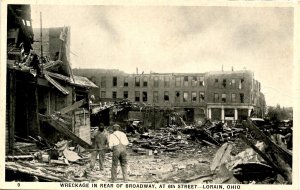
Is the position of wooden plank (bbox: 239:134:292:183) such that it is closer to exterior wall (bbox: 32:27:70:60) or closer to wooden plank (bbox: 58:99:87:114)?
wooden plank (bbox: 58:99:87:114)

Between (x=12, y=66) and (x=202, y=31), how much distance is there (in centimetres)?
284

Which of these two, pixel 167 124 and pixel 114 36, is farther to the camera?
pixel 167 124

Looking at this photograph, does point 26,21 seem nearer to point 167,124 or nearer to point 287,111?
point 167,124

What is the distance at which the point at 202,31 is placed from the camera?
20.5ft

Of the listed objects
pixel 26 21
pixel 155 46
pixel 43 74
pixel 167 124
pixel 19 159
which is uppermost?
pixel 26 21

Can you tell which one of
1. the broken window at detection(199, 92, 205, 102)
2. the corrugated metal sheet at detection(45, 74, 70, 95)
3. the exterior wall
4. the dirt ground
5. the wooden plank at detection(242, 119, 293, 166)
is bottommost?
the dirt ground

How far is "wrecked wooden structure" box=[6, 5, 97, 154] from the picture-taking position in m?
6.16

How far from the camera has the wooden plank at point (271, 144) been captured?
6180 mm

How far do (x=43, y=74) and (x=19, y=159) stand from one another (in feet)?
4.35

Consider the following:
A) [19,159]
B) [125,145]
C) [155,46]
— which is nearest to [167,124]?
[125,145]

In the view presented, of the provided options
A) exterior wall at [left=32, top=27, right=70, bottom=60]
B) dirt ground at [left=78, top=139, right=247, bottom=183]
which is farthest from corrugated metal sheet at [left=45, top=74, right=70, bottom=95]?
dirt ground at [left=78, top=139, right=247, bottom=183]

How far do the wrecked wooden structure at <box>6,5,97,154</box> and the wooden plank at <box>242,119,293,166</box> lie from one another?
2483mm

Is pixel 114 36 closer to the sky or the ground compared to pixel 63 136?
closer to the sky

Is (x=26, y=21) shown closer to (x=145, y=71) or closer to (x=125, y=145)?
(x=145, y=71)
